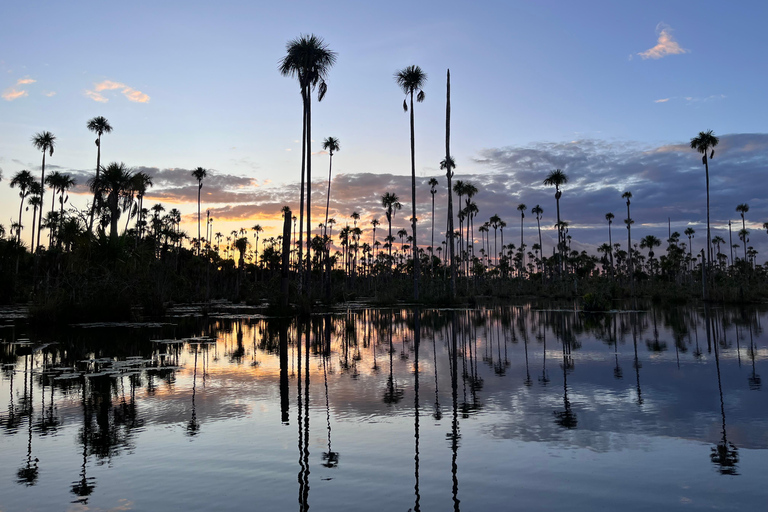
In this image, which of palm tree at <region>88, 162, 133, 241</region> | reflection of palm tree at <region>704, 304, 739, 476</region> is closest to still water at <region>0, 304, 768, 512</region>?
reflection of palm tree at <region>704, 304, 739, 476</region>

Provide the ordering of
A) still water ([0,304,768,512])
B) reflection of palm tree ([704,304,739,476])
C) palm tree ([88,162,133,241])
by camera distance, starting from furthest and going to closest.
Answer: palm tree ([88,162,133,241]) < reflection of palm tree ([704,304,739,476]) < still water ([0,304,768,512])

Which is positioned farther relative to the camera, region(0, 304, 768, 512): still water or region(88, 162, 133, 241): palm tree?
region(88, 162, 133, 241): palm tree

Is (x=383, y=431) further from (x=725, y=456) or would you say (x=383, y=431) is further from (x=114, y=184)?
(x=114, y=184)

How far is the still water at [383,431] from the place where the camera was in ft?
16.4

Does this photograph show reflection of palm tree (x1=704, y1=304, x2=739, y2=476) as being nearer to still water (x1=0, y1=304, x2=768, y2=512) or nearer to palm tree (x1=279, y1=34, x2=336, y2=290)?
still water (x1=0, y1=304, x2=768, y2=512)

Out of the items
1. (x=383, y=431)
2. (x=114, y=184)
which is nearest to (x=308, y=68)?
(x=114, y=184)

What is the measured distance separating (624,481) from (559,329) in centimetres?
1981

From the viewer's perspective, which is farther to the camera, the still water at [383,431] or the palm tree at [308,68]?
the palm tree at [308,68]

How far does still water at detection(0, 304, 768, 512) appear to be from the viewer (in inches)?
197

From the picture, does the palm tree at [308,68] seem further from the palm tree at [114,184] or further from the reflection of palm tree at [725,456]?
the reflection of palm tree at [725,456]

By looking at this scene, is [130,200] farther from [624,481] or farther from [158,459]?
[624,481]

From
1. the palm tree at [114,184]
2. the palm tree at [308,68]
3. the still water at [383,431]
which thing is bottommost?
the still water at [383,431]

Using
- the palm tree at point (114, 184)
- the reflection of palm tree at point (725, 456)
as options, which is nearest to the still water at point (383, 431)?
the reflection of palm tree at point (725, 456)

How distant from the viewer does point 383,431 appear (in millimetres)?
7250
